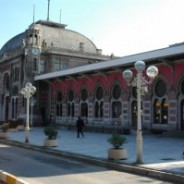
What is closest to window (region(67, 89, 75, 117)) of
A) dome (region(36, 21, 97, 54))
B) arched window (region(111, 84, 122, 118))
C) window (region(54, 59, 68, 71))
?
arched window (region(111, 84, 122, 118))

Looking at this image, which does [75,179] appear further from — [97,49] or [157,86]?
[97,49]

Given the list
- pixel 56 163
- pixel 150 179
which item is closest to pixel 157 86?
pixel 56 163

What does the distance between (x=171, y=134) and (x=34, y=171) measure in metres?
16.7

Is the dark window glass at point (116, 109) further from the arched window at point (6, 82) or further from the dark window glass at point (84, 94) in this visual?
the arched window at point (6, 82)

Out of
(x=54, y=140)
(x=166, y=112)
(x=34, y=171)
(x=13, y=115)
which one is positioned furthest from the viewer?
(x=13, y=115)

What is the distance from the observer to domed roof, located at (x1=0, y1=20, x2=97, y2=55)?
54.5m

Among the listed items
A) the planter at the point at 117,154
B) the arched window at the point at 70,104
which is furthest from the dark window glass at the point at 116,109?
the planter at the point at 117,154

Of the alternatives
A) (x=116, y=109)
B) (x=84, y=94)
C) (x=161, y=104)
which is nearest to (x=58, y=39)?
(x=84, y=94)

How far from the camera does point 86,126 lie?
123ft

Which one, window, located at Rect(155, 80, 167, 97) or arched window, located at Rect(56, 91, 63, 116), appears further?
arched window, located at Rect(56, 91, 63, 116)

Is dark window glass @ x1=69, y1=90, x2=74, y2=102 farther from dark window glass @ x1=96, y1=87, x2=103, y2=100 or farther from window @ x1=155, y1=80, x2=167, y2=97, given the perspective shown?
window @ x1=155, y1=80, x2=167, y2=97

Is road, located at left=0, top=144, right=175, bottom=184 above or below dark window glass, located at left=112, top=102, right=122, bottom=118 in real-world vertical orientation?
below

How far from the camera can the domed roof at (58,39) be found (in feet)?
179

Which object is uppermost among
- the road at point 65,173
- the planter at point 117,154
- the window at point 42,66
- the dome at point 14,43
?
the dome at point 14,43
